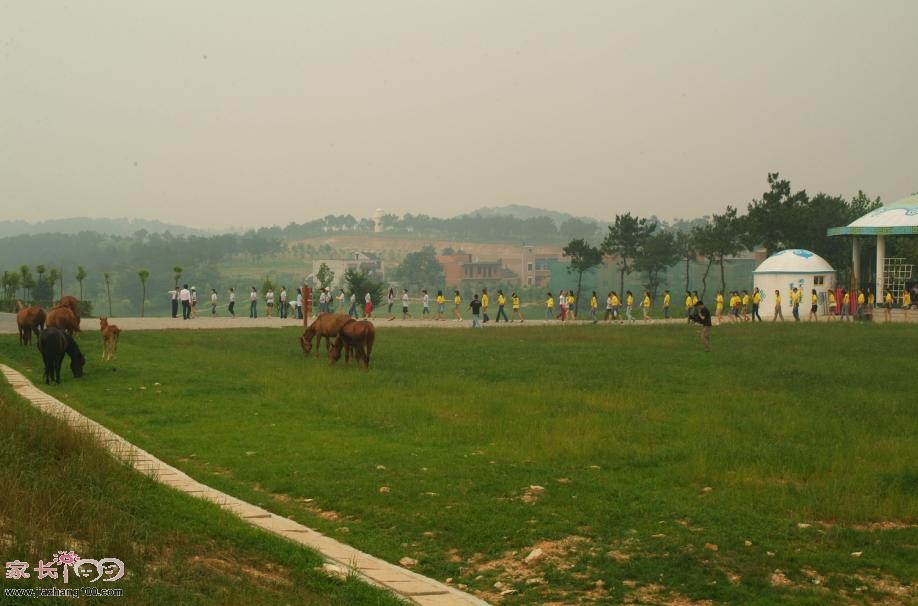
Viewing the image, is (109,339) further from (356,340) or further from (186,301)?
(186,301)

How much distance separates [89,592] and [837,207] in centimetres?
8444

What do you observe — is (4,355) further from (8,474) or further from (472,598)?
(472,598)

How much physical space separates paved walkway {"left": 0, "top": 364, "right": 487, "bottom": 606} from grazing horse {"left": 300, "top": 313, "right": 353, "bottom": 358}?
1288 cm

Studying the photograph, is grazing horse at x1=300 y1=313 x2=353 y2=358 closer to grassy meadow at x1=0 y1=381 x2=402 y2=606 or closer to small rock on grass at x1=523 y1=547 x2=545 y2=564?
grassy meadow at x1=0 y1=381 x2=402 y2=606

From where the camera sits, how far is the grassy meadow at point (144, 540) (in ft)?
25.9

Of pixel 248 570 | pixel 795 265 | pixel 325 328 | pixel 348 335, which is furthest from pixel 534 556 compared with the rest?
pixel 795 265

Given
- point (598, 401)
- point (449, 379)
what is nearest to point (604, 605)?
point (598, 401)

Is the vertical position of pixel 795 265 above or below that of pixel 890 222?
below

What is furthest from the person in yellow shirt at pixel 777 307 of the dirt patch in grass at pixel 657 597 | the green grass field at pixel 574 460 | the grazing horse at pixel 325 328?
the dirt patch in grass at pixel 657 597

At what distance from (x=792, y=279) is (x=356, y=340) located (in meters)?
37.4

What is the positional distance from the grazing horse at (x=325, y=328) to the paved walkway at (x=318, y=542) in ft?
42.3

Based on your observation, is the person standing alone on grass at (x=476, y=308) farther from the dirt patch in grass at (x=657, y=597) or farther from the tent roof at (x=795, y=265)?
the dirt patch in grass at (x=657, y=597)

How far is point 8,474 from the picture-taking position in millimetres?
9664

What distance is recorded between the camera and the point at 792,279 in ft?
193
